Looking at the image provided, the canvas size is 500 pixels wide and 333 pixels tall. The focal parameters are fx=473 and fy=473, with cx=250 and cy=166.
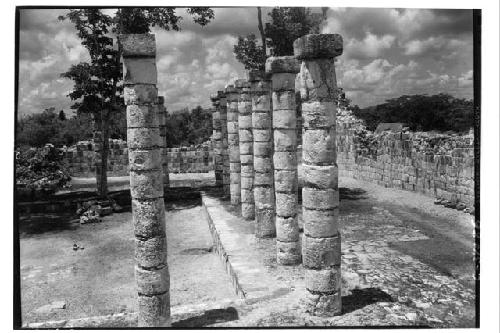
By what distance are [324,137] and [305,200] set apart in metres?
1.08

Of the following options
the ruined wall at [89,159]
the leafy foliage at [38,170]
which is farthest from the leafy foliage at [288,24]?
the ruined wall at [89,159]

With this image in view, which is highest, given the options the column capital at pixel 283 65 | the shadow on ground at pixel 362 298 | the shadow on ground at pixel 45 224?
the column capital at pixel 283 65

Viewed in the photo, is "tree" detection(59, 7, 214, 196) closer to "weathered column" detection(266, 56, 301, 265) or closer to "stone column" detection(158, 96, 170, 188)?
"stone column" detection(158, 96, 170, 188)

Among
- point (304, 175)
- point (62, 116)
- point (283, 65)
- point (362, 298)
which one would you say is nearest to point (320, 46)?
point (304, 175)

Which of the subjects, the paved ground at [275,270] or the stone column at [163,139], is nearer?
the paved ground at [275,270]

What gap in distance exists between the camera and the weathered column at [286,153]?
10.3 meters

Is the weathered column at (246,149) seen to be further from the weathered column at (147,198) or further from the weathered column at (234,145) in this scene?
the weathered column at (147,198)

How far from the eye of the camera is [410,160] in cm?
1930

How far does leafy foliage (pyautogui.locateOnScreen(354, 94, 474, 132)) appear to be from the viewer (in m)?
43.7

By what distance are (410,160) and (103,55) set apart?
13.4 metres

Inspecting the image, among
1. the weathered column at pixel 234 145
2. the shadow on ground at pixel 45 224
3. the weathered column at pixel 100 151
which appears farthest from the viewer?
the weathered column at pixel 100 151

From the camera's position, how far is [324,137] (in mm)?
7434

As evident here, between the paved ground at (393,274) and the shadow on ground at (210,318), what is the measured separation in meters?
0.16

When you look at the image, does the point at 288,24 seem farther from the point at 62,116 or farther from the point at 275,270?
the point at 62,116
